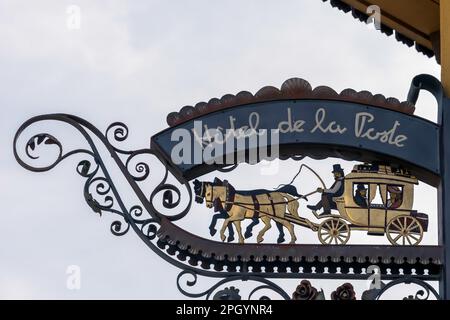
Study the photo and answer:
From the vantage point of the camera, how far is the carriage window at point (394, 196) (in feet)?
43.6

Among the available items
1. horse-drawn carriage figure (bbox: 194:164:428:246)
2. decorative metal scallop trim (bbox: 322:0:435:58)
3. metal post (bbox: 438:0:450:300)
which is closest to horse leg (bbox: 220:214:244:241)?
horse-drawn carriage figure (bbox: 194:164:428:246)

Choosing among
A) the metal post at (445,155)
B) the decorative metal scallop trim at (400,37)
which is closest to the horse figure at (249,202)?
the metal post at (445,155)

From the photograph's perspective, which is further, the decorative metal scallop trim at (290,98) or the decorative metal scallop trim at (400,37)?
the decorative metal scallop trim at (400,37)

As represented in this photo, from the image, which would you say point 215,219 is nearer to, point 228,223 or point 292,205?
point 228,223

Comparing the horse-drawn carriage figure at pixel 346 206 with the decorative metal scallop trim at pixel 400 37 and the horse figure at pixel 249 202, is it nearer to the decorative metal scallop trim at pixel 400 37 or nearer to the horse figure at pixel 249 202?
the horse figure at pixel 249 202

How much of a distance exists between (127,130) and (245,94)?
96 centimetres

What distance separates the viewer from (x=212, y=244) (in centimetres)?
1310

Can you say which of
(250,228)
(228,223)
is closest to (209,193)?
(228,223)

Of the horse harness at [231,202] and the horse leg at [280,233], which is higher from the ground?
the horse harness at [231,202]

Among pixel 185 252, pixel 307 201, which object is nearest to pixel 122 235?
pixel 185 252

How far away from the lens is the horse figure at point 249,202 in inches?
523

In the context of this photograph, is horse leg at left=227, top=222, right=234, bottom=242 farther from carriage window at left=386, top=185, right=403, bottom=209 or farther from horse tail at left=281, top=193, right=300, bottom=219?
carriage window at left=386, top=185, right=403, bottom=209

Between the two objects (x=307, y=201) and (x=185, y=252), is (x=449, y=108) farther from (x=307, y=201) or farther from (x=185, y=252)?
(x=185, y=252)

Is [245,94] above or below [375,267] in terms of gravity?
above
